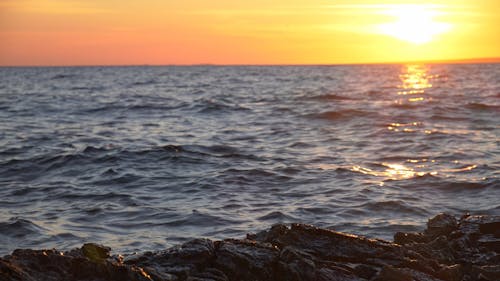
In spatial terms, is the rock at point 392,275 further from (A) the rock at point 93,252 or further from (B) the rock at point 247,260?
(A) the rock at point 93,252

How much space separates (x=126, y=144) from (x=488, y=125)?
52.0 ft

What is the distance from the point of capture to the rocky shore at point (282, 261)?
23.2 ft

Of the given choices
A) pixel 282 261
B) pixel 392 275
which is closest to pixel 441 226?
pixel 392 275

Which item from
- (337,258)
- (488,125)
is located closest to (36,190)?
(337,258)

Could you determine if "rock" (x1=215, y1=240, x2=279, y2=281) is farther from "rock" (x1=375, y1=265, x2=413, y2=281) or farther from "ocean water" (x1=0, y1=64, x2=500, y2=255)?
"ocean water" (x1=0, y1=64, x2=500, y2=255)

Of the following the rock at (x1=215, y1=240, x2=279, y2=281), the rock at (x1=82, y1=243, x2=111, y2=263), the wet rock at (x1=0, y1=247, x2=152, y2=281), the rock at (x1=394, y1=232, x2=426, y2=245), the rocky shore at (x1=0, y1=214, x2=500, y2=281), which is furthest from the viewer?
the rock at (x1=394, y1=232, x2=426, y2=245)

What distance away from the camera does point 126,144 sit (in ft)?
80.9

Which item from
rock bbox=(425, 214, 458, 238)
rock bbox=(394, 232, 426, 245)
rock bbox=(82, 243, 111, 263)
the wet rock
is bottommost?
rock bbox=(394, 232, 426, 245)

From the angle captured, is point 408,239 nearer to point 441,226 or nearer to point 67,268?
point 441,226

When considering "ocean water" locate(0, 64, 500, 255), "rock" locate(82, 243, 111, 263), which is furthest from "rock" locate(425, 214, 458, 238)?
"rock" locate(82, 243, 111, 263)

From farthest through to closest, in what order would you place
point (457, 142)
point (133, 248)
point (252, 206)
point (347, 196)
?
1. point (457, 142)
2. point (347, 196)
3. point (252, 206)
4. point (133, 248)

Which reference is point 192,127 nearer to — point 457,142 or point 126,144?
point 126,144

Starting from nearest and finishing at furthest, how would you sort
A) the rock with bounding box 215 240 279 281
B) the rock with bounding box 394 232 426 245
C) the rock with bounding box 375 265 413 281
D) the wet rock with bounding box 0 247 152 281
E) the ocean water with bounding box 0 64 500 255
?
the wet rock with bounding box 0 247 152 281 → the rock with bounding box 375 265 413 281 → the rock with bounding box 215 240 279 281 → the rock with bounding box 394 232 426 245 → the ocean water with bounding box 0 64 500 255

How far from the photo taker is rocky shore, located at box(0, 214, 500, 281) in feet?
23.2
